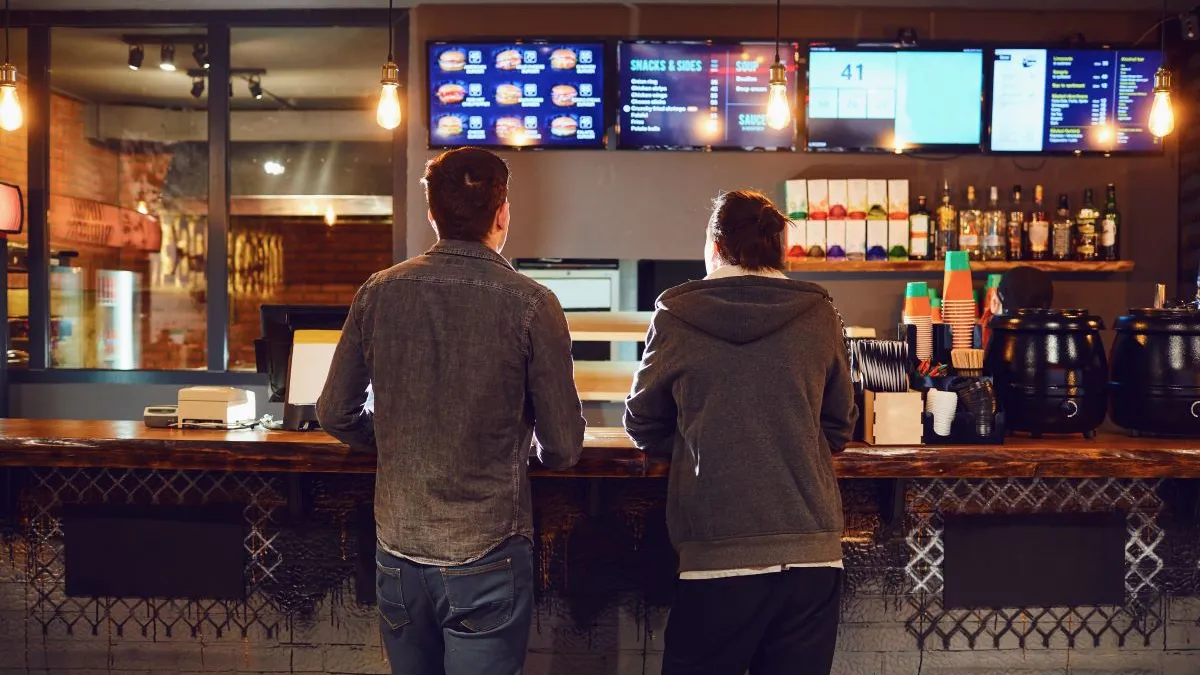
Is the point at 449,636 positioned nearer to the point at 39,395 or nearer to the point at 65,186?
the point at 39,395

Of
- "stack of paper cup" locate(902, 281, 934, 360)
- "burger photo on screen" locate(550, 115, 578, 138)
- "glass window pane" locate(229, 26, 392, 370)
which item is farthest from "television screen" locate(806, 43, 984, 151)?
"glass window pane" locate(229, 26, 392, 370)

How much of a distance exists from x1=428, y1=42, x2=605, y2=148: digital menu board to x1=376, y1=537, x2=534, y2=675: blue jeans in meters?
2.84

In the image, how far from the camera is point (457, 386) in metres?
1.64

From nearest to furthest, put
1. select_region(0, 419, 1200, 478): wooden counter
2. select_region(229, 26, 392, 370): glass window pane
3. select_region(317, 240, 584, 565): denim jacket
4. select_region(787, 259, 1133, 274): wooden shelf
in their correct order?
select_region(317, 240, 584, 565): denim jacket < select_region(0, 419, 1200, 478): wooden counter < select_region(787, 259, 1133, 274): wooden shelf < select_region(229, 26, 392, 370): glass window pane

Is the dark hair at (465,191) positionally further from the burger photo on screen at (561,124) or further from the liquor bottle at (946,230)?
the liquor bottle at (946,230)

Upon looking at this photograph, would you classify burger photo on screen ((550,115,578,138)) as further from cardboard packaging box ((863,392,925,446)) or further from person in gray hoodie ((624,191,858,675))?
person in gray hoodie ((624,191,858,675))

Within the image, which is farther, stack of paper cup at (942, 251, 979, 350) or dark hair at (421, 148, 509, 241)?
stack of paper cup at (942, 251, 979, 350)

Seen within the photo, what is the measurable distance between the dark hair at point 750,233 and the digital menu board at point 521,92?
253 centimetres

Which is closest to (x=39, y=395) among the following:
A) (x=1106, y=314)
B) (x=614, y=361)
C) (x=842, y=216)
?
(x=614, y=361)

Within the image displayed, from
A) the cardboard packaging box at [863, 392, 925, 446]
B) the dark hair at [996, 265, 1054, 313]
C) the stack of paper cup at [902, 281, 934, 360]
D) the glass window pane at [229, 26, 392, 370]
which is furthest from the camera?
the glass window pane at [229, 26, 392, 370]

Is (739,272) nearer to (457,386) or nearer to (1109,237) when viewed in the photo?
(457,386)

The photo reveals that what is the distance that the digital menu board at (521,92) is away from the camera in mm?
4246

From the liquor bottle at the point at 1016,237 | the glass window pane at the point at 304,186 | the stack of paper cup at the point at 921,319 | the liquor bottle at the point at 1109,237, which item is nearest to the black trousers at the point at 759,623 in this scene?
the stack of paper cup at the point at 921,319

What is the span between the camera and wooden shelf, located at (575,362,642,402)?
4168mm
